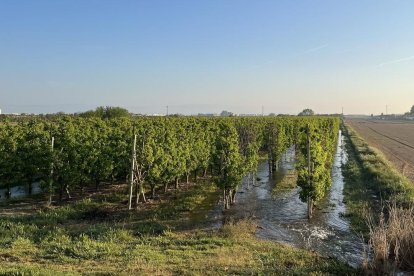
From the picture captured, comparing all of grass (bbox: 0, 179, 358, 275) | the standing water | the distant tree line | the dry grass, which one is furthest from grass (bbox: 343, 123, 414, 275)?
the distant tree line

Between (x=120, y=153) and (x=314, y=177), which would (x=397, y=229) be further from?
(x=120, y=153)

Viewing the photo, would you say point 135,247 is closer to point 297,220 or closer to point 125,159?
point 297,220

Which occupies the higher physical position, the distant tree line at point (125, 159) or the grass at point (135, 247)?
the distant tree line at point (125, 159)

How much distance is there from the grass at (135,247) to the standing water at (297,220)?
1296 mm

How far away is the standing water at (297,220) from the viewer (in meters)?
16.1

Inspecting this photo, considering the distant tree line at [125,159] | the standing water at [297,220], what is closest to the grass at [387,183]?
the standing water at [297,220]

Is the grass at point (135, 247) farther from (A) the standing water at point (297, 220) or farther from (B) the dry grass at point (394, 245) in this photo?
(A) the standing water at point (297, 220)

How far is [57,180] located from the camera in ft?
75.2

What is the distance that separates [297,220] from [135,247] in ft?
32.2

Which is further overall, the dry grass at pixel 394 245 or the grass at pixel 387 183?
the grass at pixel 387 183

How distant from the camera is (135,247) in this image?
1377 centimetres

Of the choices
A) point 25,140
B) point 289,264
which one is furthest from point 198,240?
point 25,140

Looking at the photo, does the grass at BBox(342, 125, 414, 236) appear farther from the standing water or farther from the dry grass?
the dry grass

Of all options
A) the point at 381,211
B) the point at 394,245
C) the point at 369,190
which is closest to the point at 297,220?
the point at 381,211
